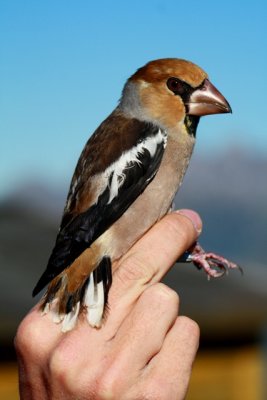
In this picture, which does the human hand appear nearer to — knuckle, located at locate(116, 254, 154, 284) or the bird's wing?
knuckle, located at locate(116, 254, 154, 284)

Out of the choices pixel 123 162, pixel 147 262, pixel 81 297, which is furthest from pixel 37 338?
pixel 123 162

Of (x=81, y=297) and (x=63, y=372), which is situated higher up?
(x=63, y=372)

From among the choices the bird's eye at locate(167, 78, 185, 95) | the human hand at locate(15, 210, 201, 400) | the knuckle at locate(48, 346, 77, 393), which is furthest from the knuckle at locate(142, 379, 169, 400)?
the bird's eye at locate(167, 78, 185, 95)

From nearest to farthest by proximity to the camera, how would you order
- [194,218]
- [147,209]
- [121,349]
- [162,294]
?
[121,349], [162,294], [194,218], [147,209]

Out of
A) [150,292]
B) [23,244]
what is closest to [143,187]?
[150,292]

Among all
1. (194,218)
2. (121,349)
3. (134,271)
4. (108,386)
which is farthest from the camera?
(194,218)

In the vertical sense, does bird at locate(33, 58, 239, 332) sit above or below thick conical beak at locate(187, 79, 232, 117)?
below

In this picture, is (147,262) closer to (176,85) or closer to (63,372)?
(63,372)
